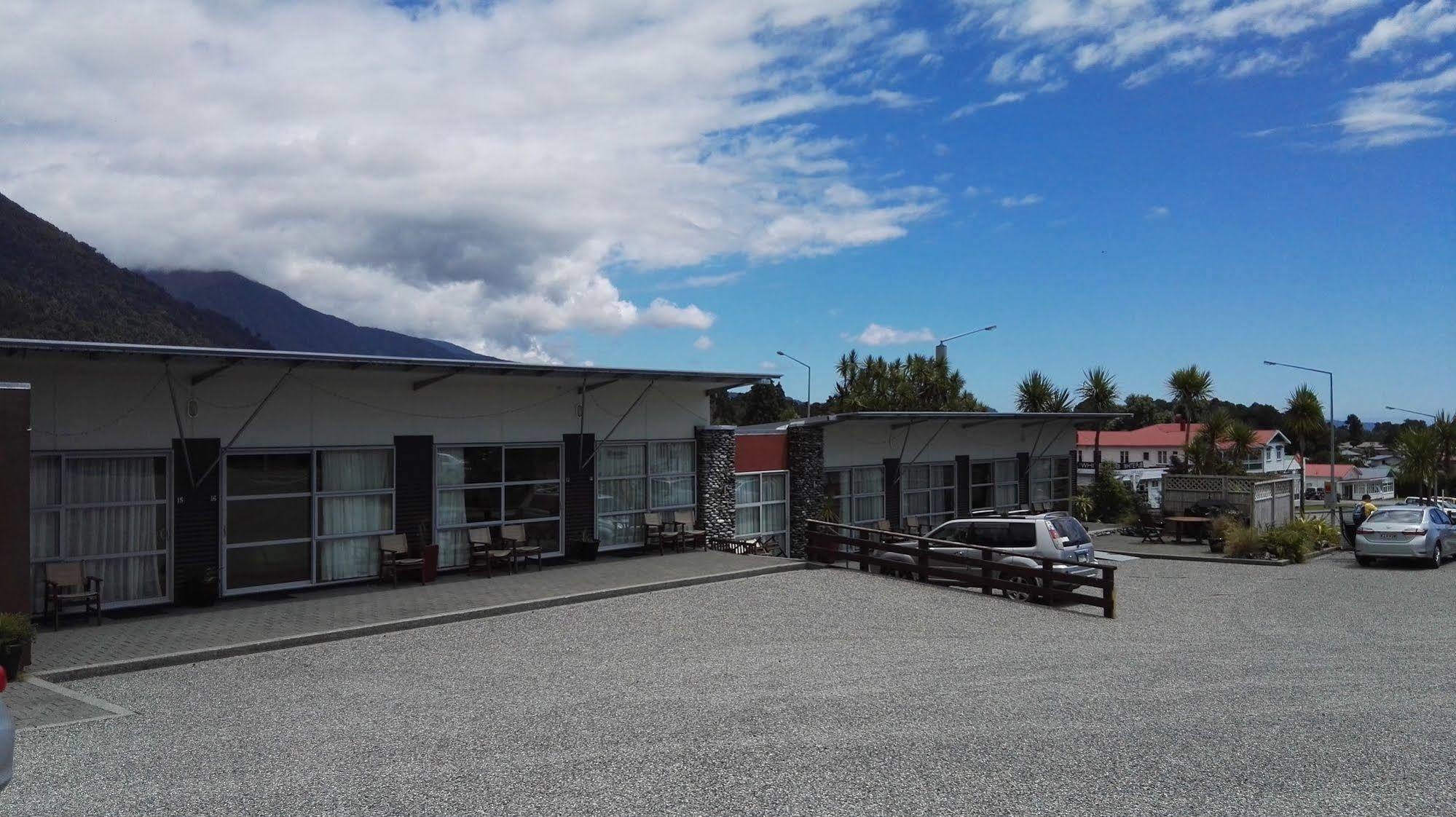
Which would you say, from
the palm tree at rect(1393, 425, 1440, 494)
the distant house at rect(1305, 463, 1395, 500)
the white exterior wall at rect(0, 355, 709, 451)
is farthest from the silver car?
the distant house at rect(1305, 463, 1395, 500)

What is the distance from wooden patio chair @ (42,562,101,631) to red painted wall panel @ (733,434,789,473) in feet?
40.6

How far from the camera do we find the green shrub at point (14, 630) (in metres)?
9.91

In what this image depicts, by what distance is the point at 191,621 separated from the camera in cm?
1316

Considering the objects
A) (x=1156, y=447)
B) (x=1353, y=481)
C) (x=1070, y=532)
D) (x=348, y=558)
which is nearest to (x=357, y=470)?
(x=348, y=558)

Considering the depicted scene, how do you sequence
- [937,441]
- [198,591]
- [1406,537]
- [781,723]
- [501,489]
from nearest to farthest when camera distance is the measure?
[781,723] < [198,591] < [501,489] < [1406,537] < [937,441]

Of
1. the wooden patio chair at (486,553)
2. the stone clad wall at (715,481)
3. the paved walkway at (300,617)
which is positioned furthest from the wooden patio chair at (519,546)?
the stone clad wall at (715,481)

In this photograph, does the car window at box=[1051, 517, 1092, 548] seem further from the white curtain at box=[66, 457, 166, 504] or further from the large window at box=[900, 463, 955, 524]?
the white curtain at box=[66, 457, 166, 504]

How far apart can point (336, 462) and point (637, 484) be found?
6230mm

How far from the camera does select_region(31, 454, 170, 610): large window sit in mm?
13312

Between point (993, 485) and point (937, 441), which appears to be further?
point (993, 485)

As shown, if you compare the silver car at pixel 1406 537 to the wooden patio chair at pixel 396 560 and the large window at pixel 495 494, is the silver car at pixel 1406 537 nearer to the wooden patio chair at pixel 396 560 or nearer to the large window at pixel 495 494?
the large window at pixel 495 494

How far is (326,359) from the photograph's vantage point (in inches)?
574

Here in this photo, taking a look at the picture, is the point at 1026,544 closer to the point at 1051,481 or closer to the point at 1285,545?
the point at 1285,545

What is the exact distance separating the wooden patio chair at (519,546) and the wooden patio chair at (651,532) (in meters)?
2.56
